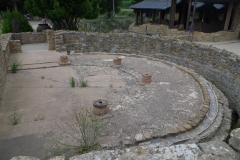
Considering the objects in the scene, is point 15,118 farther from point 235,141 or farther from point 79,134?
point 235,141

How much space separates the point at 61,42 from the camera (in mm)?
11195

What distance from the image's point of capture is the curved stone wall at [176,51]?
26.6 feet

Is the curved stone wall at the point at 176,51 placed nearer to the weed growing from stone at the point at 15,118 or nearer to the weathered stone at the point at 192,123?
the weathered stone at the point at 192,123

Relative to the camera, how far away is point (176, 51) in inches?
403

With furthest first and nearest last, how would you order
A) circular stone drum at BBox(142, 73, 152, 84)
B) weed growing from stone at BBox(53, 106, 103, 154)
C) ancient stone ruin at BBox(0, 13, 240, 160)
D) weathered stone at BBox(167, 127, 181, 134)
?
circular stone drum at BBox(142, 73, 152, 84) → weathered stone at BBox(167, 127, 181, 134) → weed growing from stone at BBox(53, 106, 103, 154) → ancient stone ruin at BBox(0, 13, 240, 160)

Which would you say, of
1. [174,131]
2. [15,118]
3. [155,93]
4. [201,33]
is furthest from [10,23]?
[174,131]

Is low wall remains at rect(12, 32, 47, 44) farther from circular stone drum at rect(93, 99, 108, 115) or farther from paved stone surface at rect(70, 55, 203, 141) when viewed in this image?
circular stone drum at rect(93, 99, 108, 115)

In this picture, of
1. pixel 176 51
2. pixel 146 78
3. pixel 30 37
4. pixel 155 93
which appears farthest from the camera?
pixel 30 37

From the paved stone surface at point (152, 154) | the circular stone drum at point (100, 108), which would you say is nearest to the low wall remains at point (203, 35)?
the circular stone drum at point (100, 108)

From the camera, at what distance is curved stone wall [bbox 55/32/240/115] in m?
8.11

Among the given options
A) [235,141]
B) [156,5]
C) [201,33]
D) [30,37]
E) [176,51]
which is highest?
[156,5]

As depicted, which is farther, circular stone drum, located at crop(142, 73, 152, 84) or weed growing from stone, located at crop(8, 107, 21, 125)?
circular stone drum, located at crop(142, 73, 152, 84)

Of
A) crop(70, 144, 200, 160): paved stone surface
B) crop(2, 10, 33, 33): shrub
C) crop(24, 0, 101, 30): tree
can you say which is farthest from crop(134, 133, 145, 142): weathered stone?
crop(2, 10, 33, 33): shrub

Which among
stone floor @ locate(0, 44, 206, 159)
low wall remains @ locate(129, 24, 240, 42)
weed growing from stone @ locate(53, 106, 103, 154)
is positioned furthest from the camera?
low wall remains @ locate(129, 24, 240, 42)
